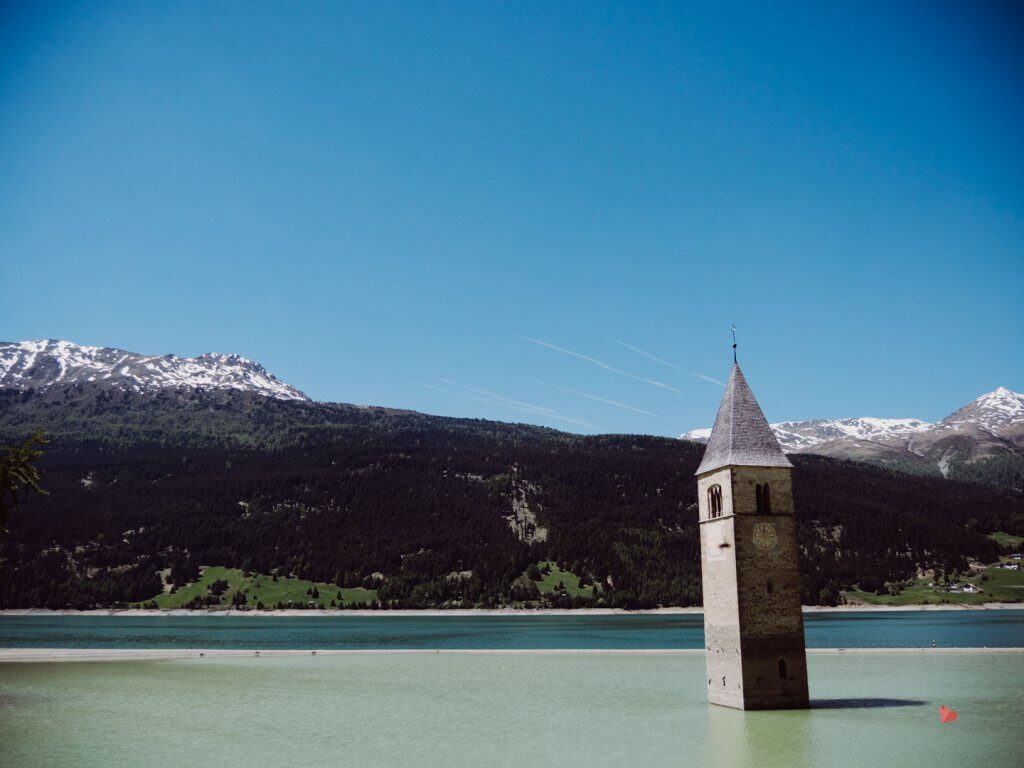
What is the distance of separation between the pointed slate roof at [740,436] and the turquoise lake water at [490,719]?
40.4 feet

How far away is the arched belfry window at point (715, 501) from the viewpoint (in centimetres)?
4438

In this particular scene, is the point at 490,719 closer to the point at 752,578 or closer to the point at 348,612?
the point at 752,578

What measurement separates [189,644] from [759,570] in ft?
282

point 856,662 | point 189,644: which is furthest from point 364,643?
point 856,662

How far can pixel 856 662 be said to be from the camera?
7200cm

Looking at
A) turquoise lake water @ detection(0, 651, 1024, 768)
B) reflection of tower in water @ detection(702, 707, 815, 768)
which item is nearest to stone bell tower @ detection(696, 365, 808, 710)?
reflection of tower in water @ detection(702, 707, 815, 768)

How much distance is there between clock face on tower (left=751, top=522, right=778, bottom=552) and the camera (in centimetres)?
4213

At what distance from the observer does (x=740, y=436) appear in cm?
4462

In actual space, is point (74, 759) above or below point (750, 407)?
below

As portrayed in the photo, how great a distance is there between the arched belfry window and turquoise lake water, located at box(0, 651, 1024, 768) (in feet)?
32.3

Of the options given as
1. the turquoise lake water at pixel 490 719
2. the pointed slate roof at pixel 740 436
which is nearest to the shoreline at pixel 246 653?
the turquoise lake water at pixel 490 719

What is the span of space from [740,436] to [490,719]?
19.5 metres

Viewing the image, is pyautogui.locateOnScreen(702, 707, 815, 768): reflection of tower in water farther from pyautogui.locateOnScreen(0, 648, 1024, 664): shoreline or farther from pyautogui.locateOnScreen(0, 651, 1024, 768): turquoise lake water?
pyautogui.locateOnScreen(0, 648, 1024, 664): shoreline

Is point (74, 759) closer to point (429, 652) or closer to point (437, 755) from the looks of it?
point (437, 755)
